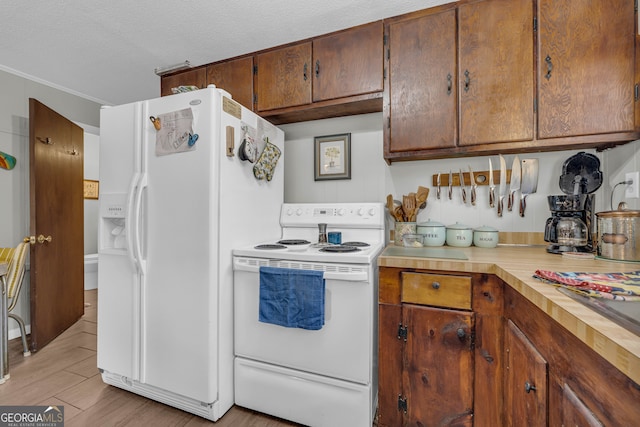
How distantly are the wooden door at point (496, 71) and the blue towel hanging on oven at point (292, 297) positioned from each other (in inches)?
45.5

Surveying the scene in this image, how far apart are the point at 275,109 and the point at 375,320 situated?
1531 mm

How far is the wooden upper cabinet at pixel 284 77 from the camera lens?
193 cm

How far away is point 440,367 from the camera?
131 centimetres

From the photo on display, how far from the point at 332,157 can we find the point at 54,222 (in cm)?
251

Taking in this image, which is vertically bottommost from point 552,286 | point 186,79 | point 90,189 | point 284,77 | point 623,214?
point 552,286

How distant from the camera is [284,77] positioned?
78.2 inches

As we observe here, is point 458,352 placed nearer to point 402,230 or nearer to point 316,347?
point 316,347

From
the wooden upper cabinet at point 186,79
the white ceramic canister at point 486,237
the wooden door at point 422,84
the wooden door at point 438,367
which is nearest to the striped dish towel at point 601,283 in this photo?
the wooden door at point 438,367

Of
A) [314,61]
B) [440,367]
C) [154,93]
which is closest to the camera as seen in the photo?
[440,367]

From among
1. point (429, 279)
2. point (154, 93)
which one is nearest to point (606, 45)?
point (429, 279)

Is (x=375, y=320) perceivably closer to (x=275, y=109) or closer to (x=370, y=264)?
(x=370, y=264)

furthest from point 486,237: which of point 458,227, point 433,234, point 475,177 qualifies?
point 475,177

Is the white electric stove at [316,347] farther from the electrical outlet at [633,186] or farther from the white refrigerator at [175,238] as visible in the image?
the electrical outlet at [633,186]

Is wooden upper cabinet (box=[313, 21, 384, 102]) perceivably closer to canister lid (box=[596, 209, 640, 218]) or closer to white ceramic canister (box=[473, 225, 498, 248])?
white ceramic canister (box=[473, 225, 498, 248])
